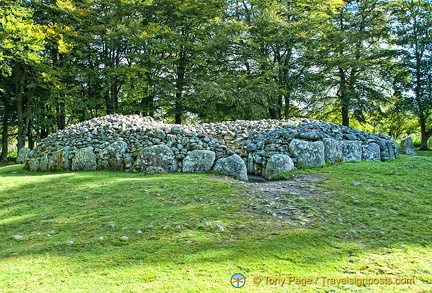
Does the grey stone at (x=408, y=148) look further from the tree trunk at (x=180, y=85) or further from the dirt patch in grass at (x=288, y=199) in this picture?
the tree trunk at (x=180, y=85)

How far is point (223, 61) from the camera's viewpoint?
65.2 feet

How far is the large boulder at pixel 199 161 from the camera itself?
872 centimetres

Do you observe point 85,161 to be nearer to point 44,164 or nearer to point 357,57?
point 44,164

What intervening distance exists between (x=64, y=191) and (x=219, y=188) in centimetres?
364

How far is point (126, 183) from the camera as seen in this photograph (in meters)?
6.80

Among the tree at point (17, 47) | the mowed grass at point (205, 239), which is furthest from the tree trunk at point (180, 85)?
the mowed grass at point (205, 239)

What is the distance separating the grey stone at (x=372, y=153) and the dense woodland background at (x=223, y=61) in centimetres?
797

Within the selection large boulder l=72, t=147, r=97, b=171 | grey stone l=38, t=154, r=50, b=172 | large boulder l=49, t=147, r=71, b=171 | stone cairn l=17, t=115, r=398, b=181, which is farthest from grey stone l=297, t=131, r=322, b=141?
grey stone l=38, t=154, r=50, b=172

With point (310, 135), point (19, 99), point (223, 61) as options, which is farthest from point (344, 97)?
point (19, 99)

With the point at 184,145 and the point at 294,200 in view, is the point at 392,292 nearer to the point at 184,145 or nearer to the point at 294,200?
the point at 294,200

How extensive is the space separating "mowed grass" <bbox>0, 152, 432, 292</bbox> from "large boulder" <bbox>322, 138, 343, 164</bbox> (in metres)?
2.81

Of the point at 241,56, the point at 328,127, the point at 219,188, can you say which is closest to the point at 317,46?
the point at 241,56

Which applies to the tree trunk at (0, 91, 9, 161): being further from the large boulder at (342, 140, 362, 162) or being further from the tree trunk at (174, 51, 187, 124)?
the large boulder at (342, 140, 362, 162)

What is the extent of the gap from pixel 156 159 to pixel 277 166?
3.92 m
